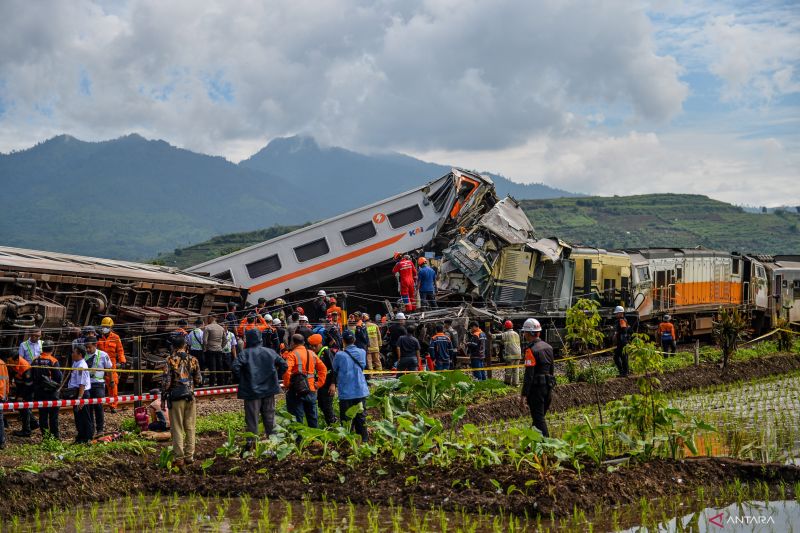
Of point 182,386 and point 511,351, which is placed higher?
point 511,351

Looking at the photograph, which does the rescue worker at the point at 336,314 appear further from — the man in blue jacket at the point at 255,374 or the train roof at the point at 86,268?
the man in blue jacket at the point at 255,374

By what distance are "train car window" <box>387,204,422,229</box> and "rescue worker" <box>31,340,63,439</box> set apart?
46.5ft

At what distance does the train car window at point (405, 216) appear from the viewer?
27.8 metres

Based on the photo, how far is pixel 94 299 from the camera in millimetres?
19562

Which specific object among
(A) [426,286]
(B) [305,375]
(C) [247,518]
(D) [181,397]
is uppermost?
(A) [426,286]

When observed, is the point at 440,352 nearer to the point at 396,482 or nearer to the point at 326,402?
the point at 326,402

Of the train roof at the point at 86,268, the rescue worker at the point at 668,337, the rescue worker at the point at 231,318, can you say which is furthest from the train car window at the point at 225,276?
the rescue worker at the point at 668,337

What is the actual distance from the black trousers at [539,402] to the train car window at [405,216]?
1474 centimetres

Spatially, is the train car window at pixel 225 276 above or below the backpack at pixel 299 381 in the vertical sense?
above

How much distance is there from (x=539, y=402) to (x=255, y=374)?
13.2ft

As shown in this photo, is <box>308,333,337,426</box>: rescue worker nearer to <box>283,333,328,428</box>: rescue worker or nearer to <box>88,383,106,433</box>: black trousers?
<box>283,333,328,428</box>: rescue worker

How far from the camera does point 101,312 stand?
64.8ft

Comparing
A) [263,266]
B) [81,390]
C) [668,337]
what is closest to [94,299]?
[81,390]

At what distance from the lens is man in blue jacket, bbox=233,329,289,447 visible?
13.0 meters
